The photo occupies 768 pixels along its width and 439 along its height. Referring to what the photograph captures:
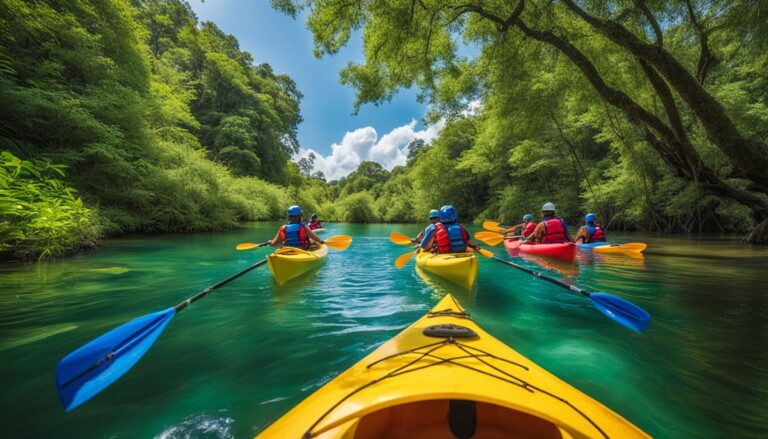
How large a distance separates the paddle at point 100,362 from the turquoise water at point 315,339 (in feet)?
1.52

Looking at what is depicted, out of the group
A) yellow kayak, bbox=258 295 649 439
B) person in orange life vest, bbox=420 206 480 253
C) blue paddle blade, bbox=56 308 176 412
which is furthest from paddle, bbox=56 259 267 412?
person in orange life vest, bbox=420 206 480 253

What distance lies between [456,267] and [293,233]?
3938mm

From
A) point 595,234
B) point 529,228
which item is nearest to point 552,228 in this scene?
point 529,228

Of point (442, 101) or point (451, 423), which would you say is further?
point (442, 101)

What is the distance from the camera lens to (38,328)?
12.1 feet

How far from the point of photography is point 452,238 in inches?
258

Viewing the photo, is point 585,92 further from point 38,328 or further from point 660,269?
point 38,328

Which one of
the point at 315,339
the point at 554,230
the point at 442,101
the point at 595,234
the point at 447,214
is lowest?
the point at 315,339

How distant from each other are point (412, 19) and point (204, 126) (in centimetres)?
2894

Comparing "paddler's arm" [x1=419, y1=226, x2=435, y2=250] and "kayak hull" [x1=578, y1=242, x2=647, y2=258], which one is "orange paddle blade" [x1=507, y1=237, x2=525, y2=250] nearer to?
"kayak hull" [x1=578, y1=242, x2=647, y2=258]

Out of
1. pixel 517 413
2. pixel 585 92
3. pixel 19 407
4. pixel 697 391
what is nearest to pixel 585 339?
pixel 697 391

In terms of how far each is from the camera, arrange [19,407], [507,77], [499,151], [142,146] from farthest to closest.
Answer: [499,151], [142,146], [507,77], [19,407]

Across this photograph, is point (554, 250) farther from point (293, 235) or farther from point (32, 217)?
point (32, 217)

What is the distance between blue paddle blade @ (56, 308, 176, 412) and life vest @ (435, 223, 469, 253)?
5242 mm
